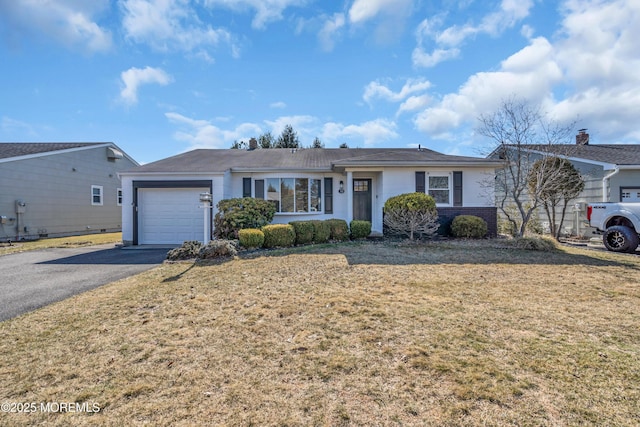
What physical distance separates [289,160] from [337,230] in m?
4.76

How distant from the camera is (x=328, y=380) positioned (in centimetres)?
238

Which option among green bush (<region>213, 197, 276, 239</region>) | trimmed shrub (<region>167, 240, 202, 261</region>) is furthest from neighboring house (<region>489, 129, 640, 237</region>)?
trimmed shrub (<region>167, 240, 202, 261</region>)

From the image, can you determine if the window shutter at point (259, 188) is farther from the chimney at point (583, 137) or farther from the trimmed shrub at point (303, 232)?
the chimney at point (583, 137)

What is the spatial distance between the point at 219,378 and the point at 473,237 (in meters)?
10.6

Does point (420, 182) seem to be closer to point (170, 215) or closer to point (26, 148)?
point (170, 215)

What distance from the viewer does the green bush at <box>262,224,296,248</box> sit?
8.98 meters

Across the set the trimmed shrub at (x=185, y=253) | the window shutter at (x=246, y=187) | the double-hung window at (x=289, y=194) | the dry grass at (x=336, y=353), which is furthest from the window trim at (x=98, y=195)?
the dry grass at (x=336, y=353)

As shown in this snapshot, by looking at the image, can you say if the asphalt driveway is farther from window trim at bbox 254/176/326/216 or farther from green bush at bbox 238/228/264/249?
window trim at bbox 254/176/326/216

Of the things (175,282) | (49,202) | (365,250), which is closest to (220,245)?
(175,282)

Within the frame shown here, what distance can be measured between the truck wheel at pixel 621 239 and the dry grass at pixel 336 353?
15.4 ft

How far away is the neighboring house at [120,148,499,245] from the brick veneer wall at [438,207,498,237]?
0.13ft

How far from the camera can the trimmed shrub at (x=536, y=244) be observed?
8.41 metres

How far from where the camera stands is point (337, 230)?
10.2 meters

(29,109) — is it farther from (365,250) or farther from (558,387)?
(558,387)
